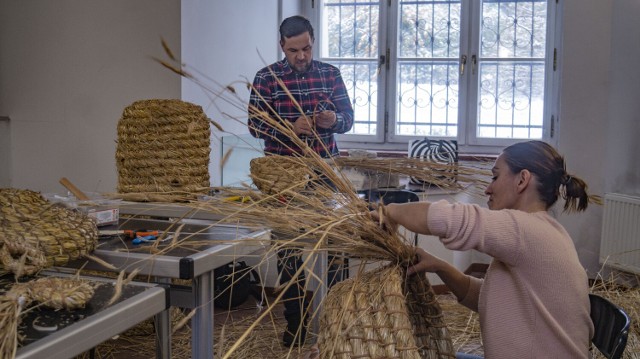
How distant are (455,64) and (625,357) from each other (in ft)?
9.17

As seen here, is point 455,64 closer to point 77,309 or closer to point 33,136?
point 33,136

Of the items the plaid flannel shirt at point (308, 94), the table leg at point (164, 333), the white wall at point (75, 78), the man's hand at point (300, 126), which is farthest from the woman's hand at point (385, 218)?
the white wall at point (75, 78)

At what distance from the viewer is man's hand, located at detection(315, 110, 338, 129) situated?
3.20m

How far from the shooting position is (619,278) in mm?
4238

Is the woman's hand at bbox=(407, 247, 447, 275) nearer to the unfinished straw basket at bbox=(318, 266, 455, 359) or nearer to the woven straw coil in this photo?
the unfinished straw basket at bbox=(318, 266, 455, 359)

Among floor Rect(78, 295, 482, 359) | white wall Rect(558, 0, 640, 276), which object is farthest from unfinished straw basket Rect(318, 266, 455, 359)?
white wall Rect(558, 0, 640, 276)

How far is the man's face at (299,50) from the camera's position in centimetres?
334

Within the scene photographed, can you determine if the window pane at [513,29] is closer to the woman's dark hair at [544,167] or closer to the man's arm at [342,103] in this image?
the man's arm at [342,103]

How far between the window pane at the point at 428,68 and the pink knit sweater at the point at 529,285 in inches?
143

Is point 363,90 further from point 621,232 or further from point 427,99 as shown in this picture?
point 621,232

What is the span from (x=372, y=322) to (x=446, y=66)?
4.07 metres

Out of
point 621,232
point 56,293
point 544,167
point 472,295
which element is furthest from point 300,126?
point 621,232

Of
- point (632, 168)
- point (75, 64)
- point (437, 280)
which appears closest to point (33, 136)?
point (75, 64)

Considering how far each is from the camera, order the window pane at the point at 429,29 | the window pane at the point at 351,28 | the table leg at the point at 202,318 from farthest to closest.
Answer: the window pane at the point at 351,28 → the window pane at the point at 429,29 → the table leg at the point at 202,318
